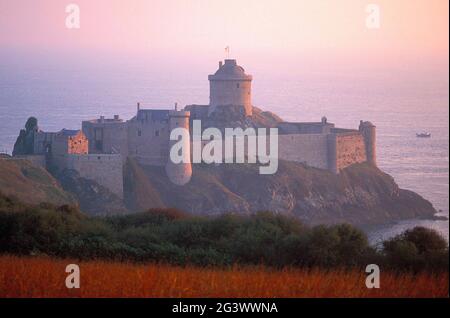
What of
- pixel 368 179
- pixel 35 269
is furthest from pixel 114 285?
pixel 368 179

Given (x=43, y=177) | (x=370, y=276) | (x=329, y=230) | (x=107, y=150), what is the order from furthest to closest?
(x=107, y=150) < (x=43, y=177) < (x=329, y=230) < (x=370, y=276)

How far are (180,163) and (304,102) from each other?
104 feet

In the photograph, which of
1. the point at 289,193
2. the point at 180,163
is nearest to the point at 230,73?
the point at 289,193

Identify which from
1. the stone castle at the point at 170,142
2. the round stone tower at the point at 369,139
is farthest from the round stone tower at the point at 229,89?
the round stone tower at the point at 369,139

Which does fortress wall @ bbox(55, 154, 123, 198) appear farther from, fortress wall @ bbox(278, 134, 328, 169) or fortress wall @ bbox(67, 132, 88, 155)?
fortress wall @ bbox(278, 134, 328, 169)

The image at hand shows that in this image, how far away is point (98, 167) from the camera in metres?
41.3

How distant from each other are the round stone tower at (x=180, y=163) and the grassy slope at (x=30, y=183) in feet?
20.0

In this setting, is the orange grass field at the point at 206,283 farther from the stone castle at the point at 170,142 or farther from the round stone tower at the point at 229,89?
the round stone tower at the point at 229,89

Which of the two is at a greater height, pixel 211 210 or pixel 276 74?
pixel 276 74

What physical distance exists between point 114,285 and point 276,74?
71700 mm

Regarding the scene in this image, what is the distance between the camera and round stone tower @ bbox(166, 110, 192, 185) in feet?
144

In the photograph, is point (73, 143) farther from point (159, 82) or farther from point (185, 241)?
point (159, 82)

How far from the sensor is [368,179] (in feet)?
177

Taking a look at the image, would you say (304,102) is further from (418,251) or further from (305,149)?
(418,251)
